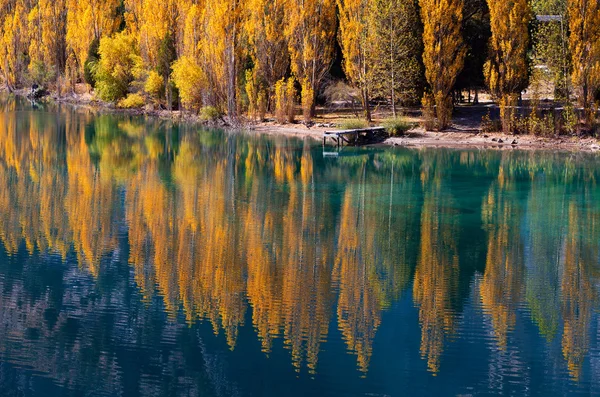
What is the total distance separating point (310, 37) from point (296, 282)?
26.3 metres

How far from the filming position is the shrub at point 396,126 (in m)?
34.6

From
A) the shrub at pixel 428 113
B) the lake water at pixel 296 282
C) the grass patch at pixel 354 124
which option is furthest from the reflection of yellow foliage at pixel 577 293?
the shrub at pixel 428 113

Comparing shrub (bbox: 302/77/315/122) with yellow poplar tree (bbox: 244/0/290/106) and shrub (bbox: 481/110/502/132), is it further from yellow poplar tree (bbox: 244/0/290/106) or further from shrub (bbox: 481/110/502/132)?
shrub (bbox: 481/110/502/132)

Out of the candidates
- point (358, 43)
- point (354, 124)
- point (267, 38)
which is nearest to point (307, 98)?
point (358, 43)

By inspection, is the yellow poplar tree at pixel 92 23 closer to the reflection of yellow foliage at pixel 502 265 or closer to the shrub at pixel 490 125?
the shrub at pixel 490 125

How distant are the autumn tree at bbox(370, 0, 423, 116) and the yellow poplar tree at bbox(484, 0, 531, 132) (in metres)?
3.61

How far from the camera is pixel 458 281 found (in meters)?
14.0

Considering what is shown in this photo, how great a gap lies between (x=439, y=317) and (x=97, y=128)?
30214 millimetres

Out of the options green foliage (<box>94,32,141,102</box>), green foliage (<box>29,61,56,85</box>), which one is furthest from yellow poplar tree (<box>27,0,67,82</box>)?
green foliage (<box>94,32,141,102</box>)

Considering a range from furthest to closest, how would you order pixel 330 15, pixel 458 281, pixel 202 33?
pixel 202 33 < pixel 330 15 < pixel 458 281

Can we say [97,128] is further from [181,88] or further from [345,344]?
[345,344]

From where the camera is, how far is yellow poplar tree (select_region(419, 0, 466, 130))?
111ft

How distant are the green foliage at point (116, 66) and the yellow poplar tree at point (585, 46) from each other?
85.5 ft

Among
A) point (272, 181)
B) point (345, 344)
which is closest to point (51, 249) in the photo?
point (345, 344)
